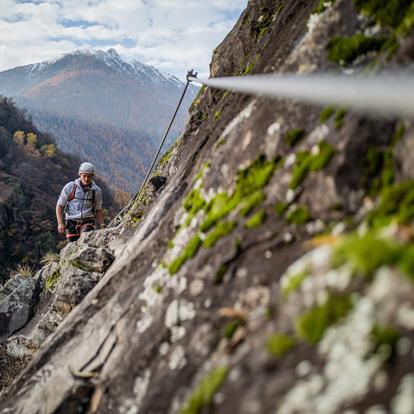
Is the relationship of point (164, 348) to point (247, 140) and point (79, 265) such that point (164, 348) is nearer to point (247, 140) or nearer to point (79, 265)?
point (247, 140)

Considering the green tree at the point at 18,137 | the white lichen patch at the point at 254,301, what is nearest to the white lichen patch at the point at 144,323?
the white lichen patch at the point at 254,301

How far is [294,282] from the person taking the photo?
3273 mm

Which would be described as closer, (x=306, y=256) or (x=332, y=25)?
(x=306, y=256)

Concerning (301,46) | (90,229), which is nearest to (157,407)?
(301,46)

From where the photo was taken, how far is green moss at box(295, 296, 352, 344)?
9.27 ft

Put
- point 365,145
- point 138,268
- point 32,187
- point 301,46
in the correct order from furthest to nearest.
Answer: point 32,187, point 138,268, point 301,46, point 365,145

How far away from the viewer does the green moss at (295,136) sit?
177 inches

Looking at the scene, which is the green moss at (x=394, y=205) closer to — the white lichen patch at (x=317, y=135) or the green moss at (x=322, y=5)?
the white lichen patch at (x=317, y=135)

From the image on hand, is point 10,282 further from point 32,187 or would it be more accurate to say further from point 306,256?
point 32,187

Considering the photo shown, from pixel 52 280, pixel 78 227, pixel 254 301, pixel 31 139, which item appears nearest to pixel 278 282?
pixel 254 301

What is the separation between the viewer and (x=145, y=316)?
4.96 meters

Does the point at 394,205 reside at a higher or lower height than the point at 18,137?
higher

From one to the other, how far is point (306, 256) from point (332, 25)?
2.86 m

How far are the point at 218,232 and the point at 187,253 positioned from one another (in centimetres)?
51
